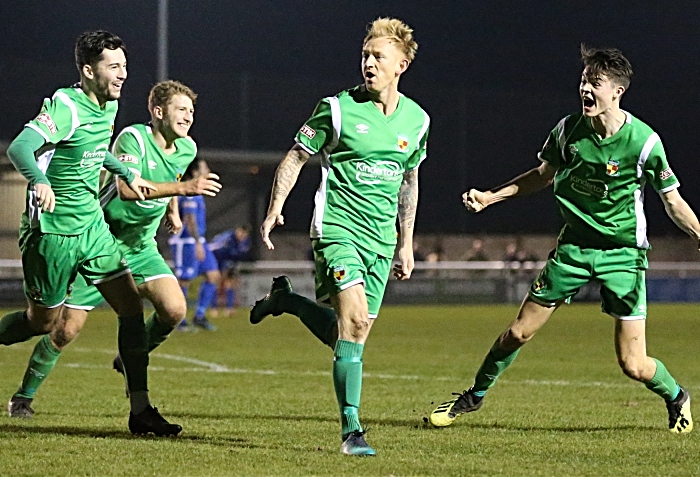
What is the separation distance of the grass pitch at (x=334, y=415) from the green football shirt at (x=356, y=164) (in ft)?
3.97

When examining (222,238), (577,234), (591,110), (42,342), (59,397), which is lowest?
(222,238)

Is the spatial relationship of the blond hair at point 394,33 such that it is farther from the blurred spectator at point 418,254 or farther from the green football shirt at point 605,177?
the blurred spectator at point 418,254

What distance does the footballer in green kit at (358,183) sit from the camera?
650 cm

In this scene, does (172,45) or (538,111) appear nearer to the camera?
(538,111)

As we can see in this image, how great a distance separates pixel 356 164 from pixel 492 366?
6.05 ft

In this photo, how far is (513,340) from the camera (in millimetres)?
7660

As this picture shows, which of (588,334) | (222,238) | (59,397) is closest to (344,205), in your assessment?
(59,397)

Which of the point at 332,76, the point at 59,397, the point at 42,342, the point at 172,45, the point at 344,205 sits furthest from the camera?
the point at 332,76

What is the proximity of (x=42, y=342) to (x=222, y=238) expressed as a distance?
62.8ft

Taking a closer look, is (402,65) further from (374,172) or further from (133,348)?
(133,348)

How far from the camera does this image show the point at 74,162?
7125mm

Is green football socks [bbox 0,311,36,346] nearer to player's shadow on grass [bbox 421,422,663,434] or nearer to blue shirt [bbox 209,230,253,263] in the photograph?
player's shadow on grass [bbox 421,422,663,434]

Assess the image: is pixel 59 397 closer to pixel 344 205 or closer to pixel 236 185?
pixel 344 205

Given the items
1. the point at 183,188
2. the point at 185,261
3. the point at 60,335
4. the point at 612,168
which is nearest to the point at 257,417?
the point at 60,335
